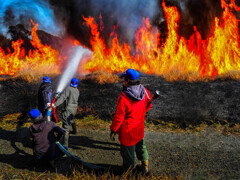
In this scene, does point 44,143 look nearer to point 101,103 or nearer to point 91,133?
point 91,133

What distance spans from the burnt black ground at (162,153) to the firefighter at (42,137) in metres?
0.29

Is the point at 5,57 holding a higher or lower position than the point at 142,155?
higher

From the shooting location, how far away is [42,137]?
11.8 feet

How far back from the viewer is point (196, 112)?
7.41 metres

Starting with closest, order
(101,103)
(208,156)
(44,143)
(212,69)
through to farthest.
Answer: (44,143), (208,156), (101,103), (212,69)

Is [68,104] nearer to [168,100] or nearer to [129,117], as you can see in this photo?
[129,117]

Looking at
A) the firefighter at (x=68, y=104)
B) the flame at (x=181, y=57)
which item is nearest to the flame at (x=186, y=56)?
the flame at (x=181, y=57)

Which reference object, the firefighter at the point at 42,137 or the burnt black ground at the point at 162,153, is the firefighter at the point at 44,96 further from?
the firefighter at the point at 42,137

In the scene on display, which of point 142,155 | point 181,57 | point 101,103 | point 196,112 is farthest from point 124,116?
point 181,57

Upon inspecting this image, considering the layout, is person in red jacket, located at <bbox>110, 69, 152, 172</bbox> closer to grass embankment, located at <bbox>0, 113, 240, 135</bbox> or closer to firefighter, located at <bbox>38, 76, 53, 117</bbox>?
firefighter, located at <bbox>38, 76, 53, 117</bbox>

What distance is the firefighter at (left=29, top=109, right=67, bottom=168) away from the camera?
3574 millimetres

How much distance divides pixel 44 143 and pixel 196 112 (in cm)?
608

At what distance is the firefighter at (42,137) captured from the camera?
11.7 feet

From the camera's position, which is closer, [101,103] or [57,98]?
[57,98]
